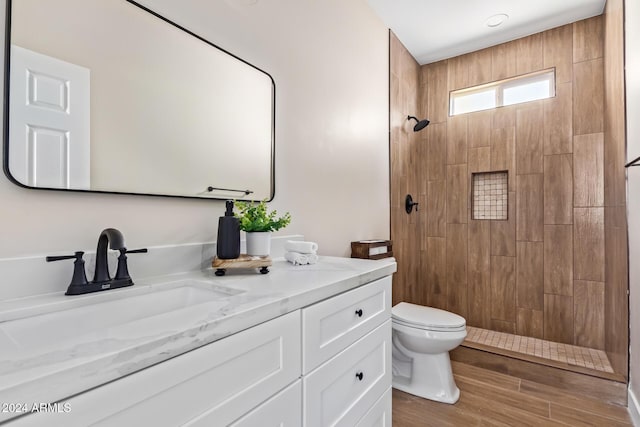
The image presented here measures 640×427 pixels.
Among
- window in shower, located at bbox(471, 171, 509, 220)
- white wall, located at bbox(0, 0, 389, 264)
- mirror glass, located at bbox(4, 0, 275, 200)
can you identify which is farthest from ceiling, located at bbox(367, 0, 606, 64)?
mirror glass, located at bbox(4, 0, 275, 200)

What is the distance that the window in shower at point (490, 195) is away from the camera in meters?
2.89

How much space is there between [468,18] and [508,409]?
278 cm

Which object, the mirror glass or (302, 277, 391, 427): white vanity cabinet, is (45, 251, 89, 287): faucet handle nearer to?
the mirror glass

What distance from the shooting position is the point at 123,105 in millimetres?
1027

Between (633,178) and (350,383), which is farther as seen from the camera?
(633,178)

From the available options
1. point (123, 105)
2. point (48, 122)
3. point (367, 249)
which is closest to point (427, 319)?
point (367, 249)

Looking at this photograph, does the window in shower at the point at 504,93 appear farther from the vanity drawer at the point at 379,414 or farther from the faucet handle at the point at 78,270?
the faucet handle at the point at 78,270

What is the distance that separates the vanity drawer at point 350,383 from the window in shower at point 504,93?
100 inches

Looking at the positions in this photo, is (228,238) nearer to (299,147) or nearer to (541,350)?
(299,147)

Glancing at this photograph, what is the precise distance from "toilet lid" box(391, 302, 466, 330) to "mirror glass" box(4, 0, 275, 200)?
50.8 inches

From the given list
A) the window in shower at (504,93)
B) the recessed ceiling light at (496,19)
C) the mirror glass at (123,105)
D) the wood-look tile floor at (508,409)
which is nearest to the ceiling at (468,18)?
the recessed ceiling light at (496,19)

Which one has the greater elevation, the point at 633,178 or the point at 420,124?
the point at 420,124

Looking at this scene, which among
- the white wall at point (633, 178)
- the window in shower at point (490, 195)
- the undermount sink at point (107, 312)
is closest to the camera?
the undermount sink at point (107, 312)

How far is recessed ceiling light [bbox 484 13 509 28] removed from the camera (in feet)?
8.26
